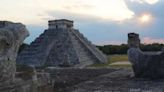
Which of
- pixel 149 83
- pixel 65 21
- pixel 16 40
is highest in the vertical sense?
pixel 65 21

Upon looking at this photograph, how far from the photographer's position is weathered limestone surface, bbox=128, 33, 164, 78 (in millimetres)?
12102

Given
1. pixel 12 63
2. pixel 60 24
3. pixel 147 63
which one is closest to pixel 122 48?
pixel 60 24

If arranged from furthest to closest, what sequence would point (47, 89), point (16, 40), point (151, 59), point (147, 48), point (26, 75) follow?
point (147, 48)
point (151, 59)
point (47, 89)
point (26, 75)
point (16, 40)

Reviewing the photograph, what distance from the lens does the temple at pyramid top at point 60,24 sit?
2870 centimetres

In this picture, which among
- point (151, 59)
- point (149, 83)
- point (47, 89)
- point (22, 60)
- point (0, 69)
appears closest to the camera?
point (0, 69)

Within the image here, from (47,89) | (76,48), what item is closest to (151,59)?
(47,89)

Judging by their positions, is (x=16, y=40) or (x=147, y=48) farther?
(x=147, y=48)

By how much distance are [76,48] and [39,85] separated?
63.2 ft

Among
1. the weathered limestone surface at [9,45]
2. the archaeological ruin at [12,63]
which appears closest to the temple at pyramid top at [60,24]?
the archaeological ruin at [12,63]

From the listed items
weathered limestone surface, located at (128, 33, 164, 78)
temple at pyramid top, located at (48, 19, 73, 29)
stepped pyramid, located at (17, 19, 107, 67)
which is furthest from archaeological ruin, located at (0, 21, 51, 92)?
A: temple at pyramid top, located at (48, 19, 73, 29)

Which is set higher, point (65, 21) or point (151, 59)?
point (65, 21)

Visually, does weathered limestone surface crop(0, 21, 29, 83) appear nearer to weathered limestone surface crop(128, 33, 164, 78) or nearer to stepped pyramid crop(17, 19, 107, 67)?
weathered limestone surface crop(128, 33, 164, 78)

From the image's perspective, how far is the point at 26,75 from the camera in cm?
760

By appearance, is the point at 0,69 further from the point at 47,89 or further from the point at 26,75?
the point at 47,89
